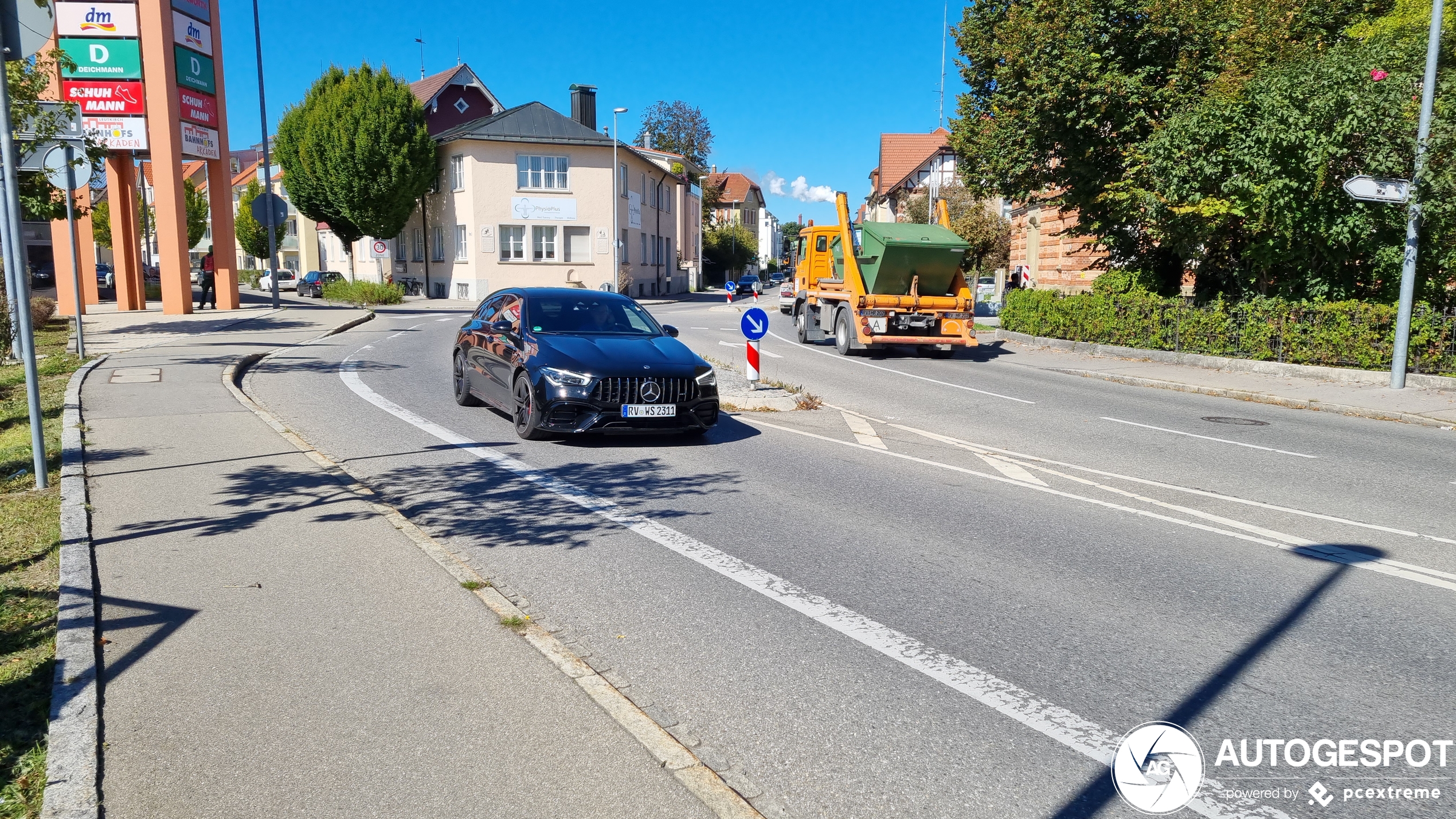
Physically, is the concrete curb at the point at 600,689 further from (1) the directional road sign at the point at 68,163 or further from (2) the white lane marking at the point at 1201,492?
(1) the directional road sign at the point at 68,163

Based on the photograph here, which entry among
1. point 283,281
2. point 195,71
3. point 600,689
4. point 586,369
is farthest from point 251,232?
point 600,689

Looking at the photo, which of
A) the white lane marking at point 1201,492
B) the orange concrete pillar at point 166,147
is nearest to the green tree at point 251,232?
the orange concrete pillar at point 166,147

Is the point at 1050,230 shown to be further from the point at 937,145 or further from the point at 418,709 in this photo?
the point at 937,145

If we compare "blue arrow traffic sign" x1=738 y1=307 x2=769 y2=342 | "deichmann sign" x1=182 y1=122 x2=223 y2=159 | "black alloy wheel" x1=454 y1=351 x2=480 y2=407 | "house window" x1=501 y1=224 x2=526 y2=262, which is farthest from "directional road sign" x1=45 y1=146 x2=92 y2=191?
"house window" x1=501 y1=224 x2=526 y2=262

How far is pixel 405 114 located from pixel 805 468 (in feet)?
132

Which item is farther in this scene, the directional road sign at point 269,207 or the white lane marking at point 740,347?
the directional road sign at point 269,207

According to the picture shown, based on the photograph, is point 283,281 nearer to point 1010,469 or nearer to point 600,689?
point 1010,469

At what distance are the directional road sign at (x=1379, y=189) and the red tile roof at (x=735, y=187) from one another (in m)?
107

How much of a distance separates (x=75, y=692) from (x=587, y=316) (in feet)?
24.3

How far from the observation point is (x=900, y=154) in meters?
82.1

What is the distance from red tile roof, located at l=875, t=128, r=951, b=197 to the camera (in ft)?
263

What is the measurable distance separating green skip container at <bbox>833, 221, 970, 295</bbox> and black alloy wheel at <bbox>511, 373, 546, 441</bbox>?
37.6 ft

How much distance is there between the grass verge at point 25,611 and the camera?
3371 millimetres

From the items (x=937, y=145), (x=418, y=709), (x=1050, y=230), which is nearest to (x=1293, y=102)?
(x=418, y=709)
